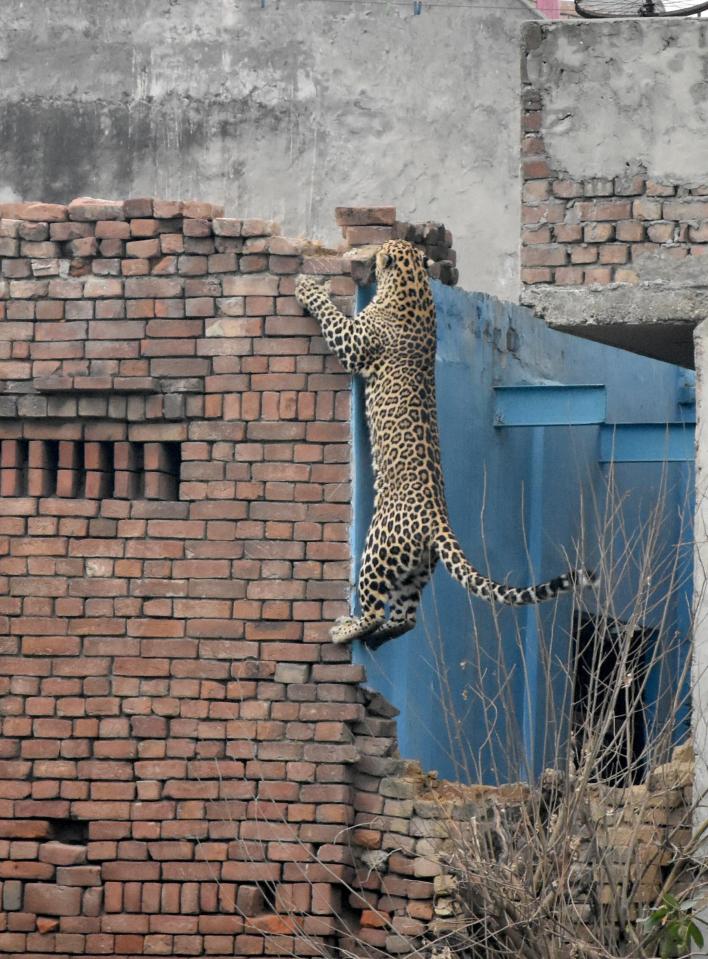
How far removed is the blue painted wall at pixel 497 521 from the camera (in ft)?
31.4

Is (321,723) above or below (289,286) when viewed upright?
below

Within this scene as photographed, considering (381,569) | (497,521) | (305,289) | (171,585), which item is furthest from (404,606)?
(497,521)

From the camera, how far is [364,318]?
359 inches

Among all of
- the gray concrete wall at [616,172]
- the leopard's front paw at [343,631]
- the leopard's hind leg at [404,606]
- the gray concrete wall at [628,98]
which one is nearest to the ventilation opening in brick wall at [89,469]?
the leopard's front paw at [343,631]

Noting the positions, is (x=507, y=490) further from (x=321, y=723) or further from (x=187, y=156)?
(x=187, y=156)

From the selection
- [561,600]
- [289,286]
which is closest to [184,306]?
[289,286]

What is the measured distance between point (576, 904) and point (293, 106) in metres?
9.26

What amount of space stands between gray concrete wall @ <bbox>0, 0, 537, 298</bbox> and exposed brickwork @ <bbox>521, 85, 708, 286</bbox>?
7059mm

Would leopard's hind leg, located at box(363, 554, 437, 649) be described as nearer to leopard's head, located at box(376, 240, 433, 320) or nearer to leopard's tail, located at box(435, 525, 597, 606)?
leopard's tail, located at box(435, 525, 597, 606)

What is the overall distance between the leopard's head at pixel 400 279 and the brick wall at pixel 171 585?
0.31 feet

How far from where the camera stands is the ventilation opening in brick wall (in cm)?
924

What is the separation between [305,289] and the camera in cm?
909

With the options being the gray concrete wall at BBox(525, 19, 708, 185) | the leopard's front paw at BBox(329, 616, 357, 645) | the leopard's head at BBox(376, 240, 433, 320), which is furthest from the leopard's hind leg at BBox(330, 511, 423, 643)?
the gray concrete wall at BBox(525, 19, 708, 185)

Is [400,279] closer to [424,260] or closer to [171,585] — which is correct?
[424,260]
